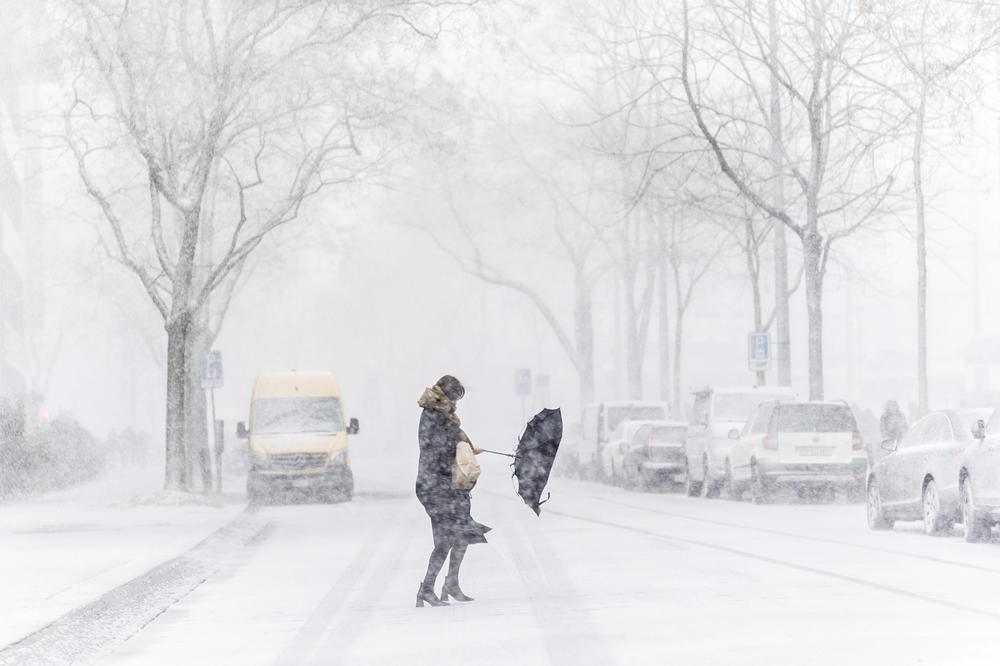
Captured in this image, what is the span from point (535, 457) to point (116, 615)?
3.41 m

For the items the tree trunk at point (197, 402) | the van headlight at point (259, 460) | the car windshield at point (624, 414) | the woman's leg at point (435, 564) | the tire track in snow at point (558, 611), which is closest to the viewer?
the tire track in snow at point (558, 611)

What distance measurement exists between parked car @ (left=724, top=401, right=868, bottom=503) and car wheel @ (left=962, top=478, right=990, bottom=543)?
10.8 meters

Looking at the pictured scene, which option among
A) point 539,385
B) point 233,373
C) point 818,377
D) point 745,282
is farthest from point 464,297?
point 818,377

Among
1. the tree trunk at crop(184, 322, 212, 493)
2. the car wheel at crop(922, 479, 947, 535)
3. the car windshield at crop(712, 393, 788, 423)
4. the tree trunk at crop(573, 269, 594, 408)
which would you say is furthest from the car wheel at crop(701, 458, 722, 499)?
the tree trunk at crop(573, 269, 594, 408)

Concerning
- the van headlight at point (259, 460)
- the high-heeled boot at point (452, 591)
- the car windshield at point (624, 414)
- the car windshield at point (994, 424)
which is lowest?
the high-heeled boot at point (452, 591)

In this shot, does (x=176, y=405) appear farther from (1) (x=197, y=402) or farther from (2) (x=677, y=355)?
(2) (x=677, y=355)

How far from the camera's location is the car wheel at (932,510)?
22.1 metres

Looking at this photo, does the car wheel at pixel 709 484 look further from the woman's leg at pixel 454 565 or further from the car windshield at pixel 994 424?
the woman's leg at pixel 454 565

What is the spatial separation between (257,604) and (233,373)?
99179mm

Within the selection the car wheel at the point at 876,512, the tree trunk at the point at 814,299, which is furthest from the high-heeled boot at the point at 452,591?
the tree trunk at the point at 814,299

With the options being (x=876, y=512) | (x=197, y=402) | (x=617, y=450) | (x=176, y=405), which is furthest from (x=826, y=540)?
(x=197, y=402)

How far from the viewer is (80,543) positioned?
2216 centimetres

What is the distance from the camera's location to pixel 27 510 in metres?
31.7

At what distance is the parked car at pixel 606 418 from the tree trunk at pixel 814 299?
27.4 feet
